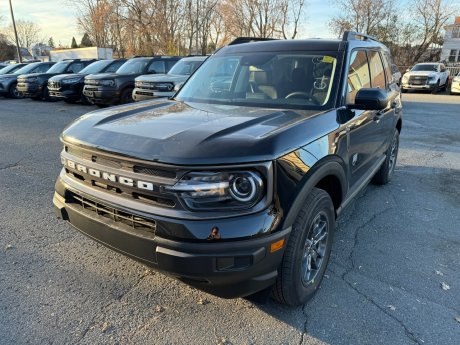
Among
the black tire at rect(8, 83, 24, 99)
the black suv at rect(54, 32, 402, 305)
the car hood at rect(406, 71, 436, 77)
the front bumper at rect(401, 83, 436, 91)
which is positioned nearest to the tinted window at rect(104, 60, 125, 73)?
the black tire at rect(8, 83, 24, 99)

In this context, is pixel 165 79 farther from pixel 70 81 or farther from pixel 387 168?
pixel 387 168

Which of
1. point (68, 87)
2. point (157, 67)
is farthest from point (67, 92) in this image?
point (157, 67)

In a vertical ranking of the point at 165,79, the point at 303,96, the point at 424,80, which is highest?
the point at 303,96

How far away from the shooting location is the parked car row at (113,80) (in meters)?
10.3

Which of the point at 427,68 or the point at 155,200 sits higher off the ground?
the point at 155,200

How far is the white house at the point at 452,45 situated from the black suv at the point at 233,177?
51492mm

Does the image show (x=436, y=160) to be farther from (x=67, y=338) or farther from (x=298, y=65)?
(x=67, y=338)

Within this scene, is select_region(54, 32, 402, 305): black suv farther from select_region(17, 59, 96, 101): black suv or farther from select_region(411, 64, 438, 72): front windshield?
select_region(411, 64, 438, 72): front windshield

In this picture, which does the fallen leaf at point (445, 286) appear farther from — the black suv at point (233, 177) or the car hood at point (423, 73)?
the car hood at point (423, 73)

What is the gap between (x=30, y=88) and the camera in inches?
602

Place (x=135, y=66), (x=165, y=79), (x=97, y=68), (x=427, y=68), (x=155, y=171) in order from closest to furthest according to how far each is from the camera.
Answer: (x=155, y=171)
(x=165, y=79)
(x=135, y=66)
(x=97, y=68)
(x=427, y=68)

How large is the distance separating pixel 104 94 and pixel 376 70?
30.6ft

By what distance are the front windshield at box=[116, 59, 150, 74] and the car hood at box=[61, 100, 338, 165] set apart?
32.8 feet

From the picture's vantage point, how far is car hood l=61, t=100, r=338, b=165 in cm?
200
